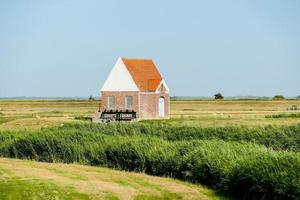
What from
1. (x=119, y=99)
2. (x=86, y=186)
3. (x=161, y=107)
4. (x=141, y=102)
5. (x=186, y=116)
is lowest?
(x=86, y=186)

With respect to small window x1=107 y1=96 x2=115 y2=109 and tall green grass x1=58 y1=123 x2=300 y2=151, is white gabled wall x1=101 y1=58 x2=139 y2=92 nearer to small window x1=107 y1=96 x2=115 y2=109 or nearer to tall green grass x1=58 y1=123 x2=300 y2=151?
small window x1=107 y1=96 x2=115 y2=109

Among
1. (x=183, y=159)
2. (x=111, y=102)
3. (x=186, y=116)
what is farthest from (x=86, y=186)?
(x=186, y=116)

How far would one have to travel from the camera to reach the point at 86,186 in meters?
17.1

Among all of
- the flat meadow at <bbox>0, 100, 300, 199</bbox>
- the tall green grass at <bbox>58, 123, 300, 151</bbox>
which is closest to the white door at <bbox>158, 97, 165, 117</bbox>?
the tall green grass at <bbox>58, 123, 300, 151</bbox>

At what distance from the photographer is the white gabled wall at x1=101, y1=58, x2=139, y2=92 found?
6066cm

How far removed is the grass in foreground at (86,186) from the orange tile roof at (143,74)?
41145mm

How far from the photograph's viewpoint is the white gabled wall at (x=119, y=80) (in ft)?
199

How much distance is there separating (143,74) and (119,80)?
339 cm

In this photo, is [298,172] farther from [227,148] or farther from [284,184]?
[227,148]

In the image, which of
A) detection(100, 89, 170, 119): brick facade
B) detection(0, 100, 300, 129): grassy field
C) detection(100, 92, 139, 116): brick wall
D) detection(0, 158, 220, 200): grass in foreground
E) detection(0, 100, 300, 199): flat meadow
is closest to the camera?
detection(0, 158, 220, 200): grass in foreground

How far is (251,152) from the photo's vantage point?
2045cm

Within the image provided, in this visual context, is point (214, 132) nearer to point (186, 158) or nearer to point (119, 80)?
point (186, 158)

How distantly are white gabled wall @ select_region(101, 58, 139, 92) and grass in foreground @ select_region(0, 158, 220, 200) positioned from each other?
4040cm

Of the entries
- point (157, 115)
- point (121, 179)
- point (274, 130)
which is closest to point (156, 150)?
point (121, 179)
